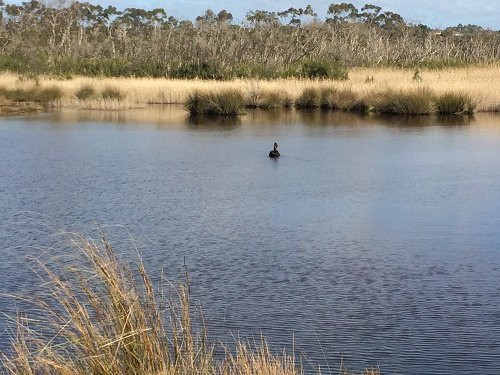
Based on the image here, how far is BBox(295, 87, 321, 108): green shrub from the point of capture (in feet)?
91.5

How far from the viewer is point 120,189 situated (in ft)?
40.4

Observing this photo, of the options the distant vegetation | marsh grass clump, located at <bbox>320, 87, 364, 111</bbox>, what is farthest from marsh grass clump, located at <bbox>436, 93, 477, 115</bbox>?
marsh grass clump, located at <bbox>320, 87, 364, 111</bbox>

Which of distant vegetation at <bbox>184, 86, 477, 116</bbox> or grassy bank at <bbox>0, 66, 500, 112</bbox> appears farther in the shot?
grassy bank at <bbox>0, 66, 500, 112</bbox>

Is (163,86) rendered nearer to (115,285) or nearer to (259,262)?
(259,262)

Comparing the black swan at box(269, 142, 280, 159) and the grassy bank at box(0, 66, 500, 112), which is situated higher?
the grassy bank at box(0, 66, 500, 112)

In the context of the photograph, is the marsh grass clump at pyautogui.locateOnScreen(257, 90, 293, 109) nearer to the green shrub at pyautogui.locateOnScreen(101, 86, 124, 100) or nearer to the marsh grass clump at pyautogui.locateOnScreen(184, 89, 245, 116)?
the marsh grass clump at pyautogui.locateOnScreen(184, 89, 245, 116)

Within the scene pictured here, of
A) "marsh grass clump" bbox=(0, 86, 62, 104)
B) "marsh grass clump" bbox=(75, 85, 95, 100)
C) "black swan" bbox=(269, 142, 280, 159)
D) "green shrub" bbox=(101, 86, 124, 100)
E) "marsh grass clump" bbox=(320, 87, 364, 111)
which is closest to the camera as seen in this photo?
"black swan" bbox=(269, 142, 280, 159)

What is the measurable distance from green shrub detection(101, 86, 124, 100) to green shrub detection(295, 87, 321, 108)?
545 cm

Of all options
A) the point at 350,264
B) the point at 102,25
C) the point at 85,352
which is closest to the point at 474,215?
the point at 350,264

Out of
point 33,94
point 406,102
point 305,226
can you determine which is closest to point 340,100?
point 406,102

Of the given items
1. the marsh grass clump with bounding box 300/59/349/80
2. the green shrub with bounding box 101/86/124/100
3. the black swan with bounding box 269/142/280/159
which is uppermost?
the marsh grass clump with bounding box 300/59/349/80

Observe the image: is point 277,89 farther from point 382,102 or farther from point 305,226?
point 305,226

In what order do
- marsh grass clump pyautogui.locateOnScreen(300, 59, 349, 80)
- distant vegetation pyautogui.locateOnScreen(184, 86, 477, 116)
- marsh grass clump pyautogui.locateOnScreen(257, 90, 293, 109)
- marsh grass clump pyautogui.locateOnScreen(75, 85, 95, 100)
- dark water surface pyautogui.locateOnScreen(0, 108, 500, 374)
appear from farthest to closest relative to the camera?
marsh grass clump pyautogui.locateOnScreen(300, 59, 349, 80) → marsh grass clump pyautogui.locateOnScreen(75, 85, 95, 100) → marsh grass clump pyautogui.locateOnScreen(257, 90, 293, 109) → distant vegetation pyautogui.locateOnScreen(184, 86, 477, 116) → dark water surface pyautogui.locateOnScreen(0, 108, 500, 374)

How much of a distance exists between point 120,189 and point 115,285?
8.34 meters
